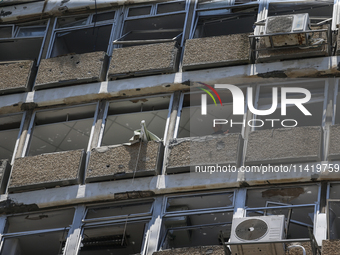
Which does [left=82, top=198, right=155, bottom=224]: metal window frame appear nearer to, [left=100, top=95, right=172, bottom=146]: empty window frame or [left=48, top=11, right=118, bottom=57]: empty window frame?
[left=100, top=95, right=172, bottom=146]: empty window frame

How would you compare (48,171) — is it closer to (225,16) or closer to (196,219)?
(196,219)

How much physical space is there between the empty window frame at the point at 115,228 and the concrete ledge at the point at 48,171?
804 mm

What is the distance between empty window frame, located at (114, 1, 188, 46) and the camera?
16.9 metres

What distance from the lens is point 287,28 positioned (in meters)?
14.6

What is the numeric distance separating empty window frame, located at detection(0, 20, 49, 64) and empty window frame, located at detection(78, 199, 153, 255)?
4.97m

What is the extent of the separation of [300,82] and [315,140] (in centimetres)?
171

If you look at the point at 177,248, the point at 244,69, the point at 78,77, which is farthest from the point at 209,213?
the point at 78,77

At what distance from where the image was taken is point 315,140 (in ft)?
44.5

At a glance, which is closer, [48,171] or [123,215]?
[123,215]

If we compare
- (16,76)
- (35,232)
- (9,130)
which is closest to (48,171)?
(35,232)

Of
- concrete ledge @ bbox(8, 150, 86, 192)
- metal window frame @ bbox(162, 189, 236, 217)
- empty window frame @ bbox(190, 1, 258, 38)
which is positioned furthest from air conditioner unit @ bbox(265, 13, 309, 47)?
concrete ledge @ bbox(8, 150, 86, 192)

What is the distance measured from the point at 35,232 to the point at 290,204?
480 centimetres

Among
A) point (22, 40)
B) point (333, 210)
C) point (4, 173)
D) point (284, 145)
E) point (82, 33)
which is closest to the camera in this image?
point (333, 210)

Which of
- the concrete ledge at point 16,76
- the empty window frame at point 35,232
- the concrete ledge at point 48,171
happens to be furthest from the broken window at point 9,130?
the empty window frame at point 35,232
